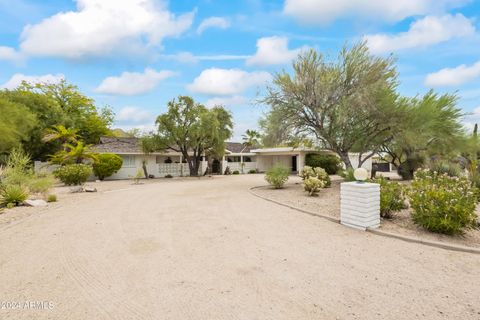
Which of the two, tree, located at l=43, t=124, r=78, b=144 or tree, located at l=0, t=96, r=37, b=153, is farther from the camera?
tree, located at l=43, t=124, r=78, b=144

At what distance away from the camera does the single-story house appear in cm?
2288

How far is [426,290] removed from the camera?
3.20 m

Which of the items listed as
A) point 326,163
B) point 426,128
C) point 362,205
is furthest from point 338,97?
point 326,163

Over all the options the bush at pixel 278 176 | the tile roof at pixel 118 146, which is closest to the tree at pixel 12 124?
the tile roof at pixel 118 146

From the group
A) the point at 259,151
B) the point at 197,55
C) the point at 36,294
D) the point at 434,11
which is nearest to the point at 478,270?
the point at 36,294

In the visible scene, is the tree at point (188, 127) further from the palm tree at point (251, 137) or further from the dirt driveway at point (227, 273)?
the palm tree at point (251, 137)

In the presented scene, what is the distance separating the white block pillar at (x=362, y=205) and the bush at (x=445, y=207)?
77cm

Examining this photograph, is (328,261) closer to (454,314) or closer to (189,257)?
(454,314)

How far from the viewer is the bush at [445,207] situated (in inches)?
201

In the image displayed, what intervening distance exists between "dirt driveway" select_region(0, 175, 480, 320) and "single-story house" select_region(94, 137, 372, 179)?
52.2ft

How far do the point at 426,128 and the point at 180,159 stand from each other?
2024 cm

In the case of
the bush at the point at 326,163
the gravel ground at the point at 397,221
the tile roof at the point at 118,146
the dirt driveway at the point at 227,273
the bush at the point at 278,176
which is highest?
the tile roof at the point at 118,146

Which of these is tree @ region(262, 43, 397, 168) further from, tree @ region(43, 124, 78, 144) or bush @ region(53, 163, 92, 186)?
tree @ region(43, 124, 78, 144)

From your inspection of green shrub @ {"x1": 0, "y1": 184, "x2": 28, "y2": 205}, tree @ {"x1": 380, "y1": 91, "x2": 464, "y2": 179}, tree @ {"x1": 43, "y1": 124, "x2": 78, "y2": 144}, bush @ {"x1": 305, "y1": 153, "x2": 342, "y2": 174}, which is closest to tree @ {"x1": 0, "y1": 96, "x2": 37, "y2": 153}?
tree @ {"x1": 43, "y1": 124, "x2": 78, "y2": 144}
